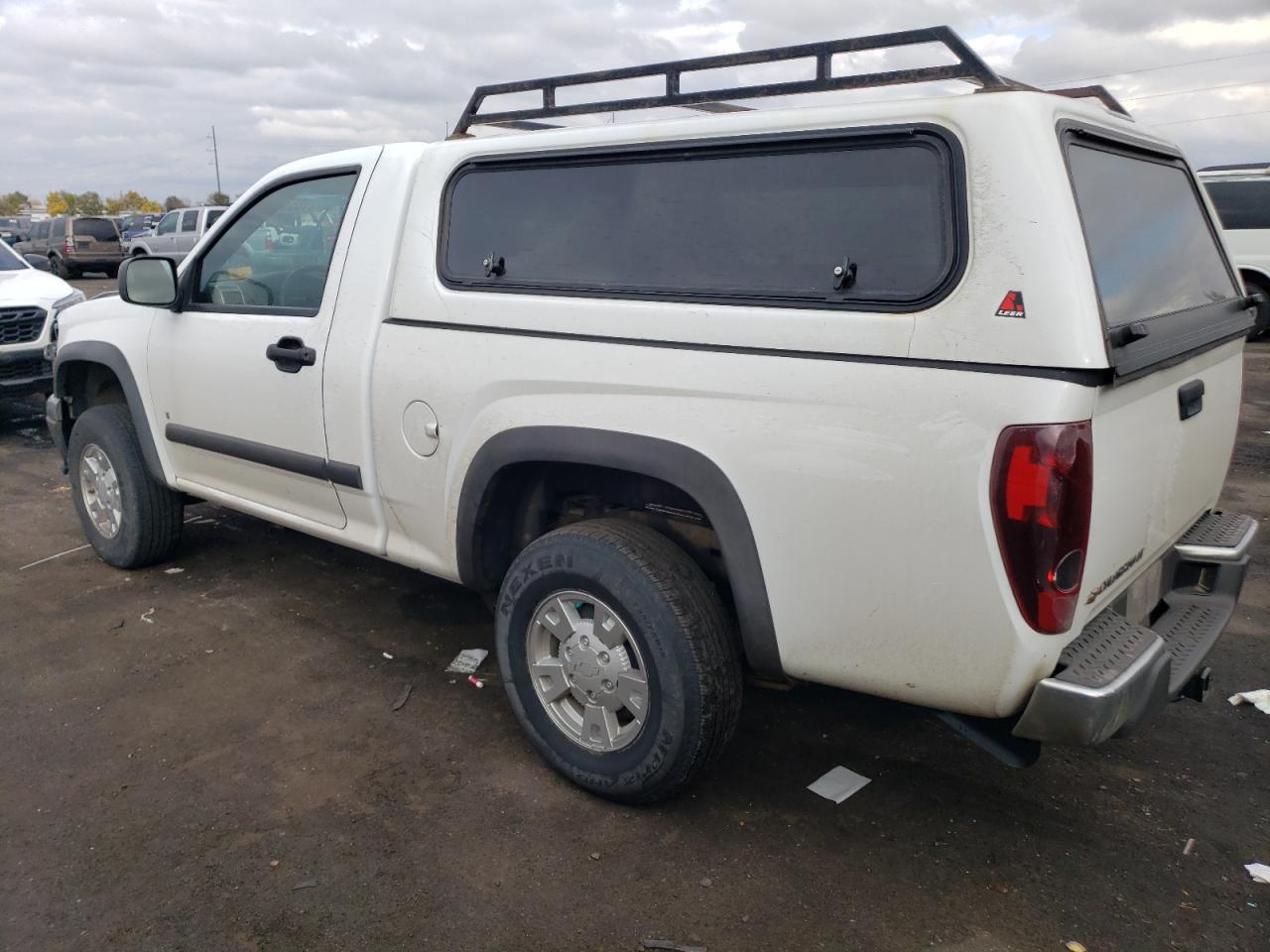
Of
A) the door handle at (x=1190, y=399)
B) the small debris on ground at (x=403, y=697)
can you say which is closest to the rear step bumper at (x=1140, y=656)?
the door handle at (x=1190, y=399)

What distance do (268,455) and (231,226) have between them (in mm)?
1002

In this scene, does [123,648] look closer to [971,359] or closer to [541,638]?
[541,638]

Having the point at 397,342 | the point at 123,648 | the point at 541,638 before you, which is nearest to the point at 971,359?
the point at 541,638

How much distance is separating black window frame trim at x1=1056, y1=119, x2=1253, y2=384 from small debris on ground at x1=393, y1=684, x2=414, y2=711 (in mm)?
2588

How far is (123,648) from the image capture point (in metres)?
4.04

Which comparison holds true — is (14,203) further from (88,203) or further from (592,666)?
(592,666)

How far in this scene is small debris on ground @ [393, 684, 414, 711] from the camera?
3572 millimetres

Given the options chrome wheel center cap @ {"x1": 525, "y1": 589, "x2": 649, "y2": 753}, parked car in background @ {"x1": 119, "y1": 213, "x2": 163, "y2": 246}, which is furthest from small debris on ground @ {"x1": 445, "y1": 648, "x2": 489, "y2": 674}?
parked car in background @ {"x1": 119, "y1": 213, "x2": 163, "y2": 246}

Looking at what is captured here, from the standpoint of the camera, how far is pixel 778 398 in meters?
2.41

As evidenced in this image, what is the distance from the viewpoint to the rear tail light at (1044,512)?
2094 millimetres

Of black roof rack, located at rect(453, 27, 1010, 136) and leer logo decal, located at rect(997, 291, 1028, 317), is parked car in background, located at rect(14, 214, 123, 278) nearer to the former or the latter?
black roof rack, located at rect(453, 27, 1010, 136)

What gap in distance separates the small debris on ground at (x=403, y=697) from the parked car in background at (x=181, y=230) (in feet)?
64.2

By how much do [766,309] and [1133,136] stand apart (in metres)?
1.27

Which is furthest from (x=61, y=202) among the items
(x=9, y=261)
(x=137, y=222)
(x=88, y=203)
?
(x=9, y=261)
